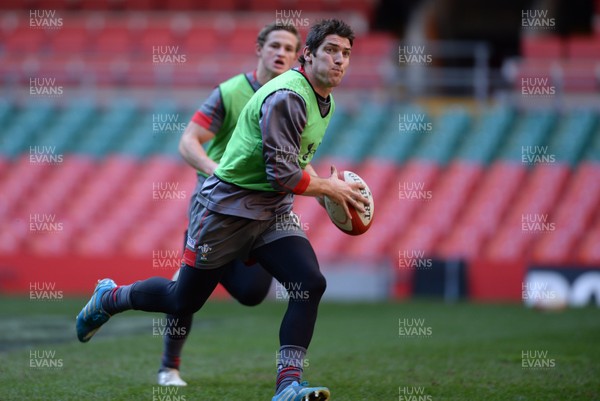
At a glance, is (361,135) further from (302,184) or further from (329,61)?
(302,184)

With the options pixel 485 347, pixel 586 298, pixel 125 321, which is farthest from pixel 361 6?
pixel 485 347

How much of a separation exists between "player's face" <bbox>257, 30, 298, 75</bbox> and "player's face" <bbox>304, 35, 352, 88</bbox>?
1.27 m

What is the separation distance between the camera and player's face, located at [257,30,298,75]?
20.9ft

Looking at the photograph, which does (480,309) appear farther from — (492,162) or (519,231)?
(492,162)

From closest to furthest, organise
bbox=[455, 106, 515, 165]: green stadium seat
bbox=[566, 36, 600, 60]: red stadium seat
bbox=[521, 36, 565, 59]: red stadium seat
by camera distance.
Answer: bbox=[455, 106, 515, 165]: green stadium seat
bbox=[566, 36, 600, 60]: red stadium seat
bbox=[521, 36, 565, 59]: red stadium seat

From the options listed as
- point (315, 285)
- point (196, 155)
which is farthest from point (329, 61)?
point (196, 155)

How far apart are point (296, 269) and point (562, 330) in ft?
18.3

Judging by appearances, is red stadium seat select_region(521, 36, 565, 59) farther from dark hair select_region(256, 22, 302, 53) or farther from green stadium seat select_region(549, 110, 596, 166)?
dark hair select_region(256, 22, 302, 53)

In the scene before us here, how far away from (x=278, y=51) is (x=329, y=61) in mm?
1375

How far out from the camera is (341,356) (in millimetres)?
7766

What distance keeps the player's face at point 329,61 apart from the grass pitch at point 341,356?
192cm

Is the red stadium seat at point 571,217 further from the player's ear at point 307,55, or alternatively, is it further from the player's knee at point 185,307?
the player's ear at point 307,55

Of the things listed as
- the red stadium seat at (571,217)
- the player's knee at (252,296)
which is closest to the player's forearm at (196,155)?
the player's knee at (252,296)

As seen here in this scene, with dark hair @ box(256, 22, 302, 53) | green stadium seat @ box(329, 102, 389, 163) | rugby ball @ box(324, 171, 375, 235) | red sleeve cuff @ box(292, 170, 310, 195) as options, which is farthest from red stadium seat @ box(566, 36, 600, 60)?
red sleeve cuff @ box(292, 170, 310, 195)
